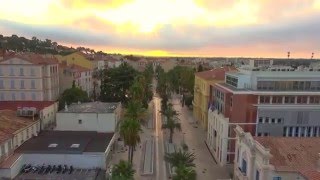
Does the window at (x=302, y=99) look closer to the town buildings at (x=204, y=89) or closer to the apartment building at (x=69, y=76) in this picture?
the town buildings at (x=204, y=89)

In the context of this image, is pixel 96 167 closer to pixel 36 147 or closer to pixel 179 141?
pixel 36 147

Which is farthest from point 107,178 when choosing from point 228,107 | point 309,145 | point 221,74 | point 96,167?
point 221,74

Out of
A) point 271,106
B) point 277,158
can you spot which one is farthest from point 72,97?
point 277,158

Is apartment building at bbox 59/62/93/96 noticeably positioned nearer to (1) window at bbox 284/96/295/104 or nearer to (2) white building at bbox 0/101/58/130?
(2) white building at bbox 0/101/58/130

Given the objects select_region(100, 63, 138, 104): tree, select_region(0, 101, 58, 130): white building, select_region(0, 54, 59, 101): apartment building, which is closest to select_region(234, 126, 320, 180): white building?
select_region(0, 101, 58, 130): white building

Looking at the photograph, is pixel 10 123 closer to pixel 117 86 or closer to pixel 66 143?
pixel 66 143

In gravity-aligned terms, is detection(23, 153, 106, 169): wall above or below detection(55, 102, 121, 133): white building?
below
